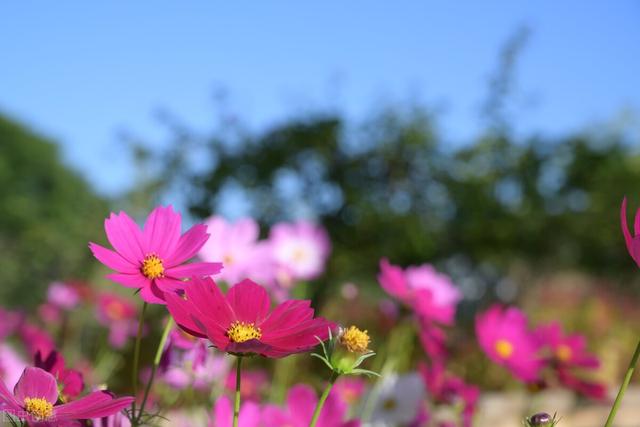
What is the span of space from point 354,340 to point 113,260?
0.60 feet

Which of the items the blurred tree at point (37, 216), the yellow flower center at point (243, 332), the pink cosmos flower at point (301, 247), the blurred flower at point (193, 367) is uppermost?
the blurred tree at point (37, 216)

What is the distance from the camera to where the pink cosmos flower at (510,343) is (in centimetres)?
104

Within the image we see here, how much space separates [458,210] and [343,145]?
1.47 meters

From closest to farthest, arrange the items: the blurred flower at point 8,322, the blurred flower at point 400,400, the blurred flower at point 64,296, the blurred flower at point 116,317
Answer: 1. the blurred flower at point 400,400
2. the blurred flower at point 8,322
3. the blurred flower at point 116,317
4. the blurred flower at point 64,296

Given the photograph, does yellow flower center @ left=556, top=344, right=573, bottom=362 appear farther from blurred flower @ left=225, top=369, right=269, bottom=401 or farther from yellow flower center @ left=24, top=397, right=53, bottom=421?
yellow flower center @ left=24, top=397, right=53, bottom=421

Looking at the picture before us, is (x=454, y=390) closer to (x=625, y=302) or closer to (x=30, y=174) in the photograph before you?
(x=625, y=302)

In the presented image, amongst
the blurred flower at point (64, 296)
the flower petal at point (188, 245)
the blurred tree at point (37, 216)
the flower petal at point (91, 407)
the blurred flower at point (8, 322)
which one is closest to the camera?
the flower petal at point (91, 407)

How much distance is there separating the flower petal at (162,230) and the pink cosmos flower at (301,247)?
78cm

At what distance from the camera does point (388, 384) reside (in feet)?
4.50

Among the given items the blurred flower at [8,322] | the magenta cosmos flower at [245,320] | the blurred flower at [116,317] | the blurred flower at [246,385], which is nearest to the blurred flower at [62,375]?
the magenta cosmos flower at [245,320]

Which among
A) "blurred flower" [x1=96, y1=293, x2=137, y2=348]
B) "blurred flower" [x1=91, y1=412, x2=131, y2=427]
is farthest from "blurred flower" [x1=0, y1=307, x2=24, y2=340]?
"blurred flower" [x1=91, y1=412, x2=131, y2=427]

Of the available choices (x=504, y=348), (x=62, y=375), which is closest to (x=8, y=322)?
(x=504, y=348)

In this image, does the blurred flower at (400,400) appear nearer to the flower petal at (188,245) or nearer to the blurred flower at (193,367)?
the blurred flower at (193,367)

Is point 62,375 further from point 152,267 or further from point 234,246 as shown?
point 234,246
